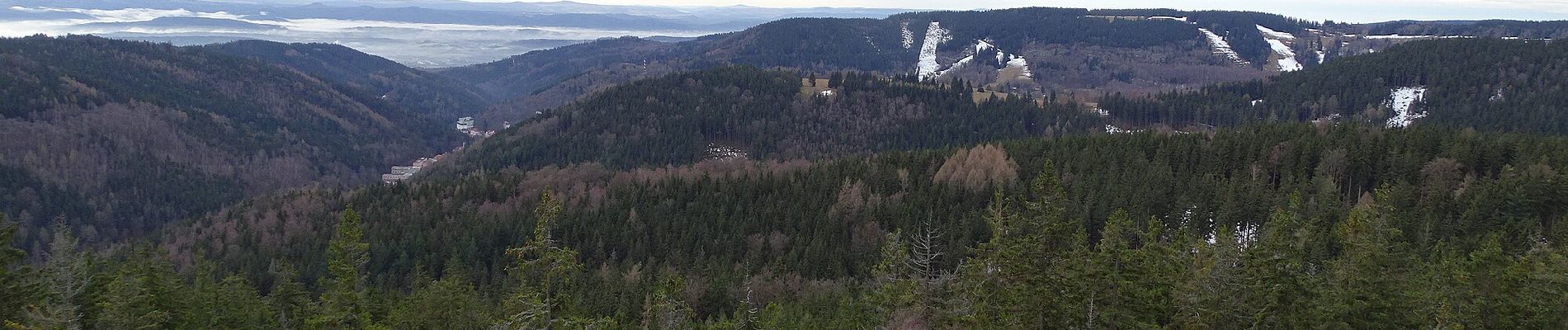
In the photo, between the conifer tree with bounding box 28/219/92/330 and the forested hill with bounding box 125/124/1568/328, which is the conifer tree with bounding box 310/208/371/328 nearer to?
the forested hill with bounding box 125/124/1568/328

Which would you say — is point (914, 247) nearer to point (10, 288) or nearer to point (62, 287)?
point (10, 288)

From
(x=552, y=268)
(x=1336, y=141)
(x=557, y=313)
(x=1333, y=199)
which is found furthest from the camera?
(x=1336, y=141)

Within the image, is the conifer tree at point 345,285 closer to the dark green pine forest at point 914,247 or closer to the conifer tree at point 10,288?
the dark green pine forest at point 914,247

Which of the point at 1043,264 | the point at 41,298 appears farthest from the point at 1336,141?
the point at 41,298

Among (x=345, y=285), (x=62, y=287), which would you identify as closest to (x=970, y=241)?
(x=345, y=285)

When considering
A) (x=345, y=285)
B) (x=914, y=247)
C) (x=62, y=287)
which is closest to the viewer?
(x=914, y=247)

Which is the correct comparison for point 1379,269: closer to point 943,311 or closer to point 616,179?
point 943,311
